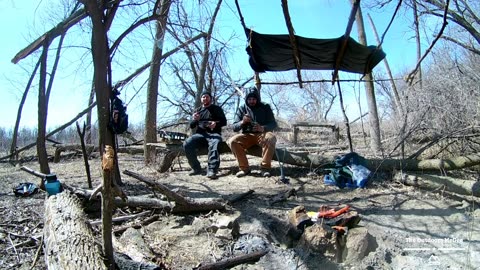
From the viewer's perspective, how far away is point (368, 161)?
18.5 ft

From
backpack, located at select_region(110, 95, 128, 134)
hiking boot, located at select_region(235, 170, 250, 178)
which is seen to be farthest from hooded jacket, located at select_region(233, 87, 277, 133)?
backpack, located at select_region(110, 95, 128, 134)

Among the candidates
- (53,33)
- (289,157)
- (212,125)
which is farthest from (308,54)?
(53,33)

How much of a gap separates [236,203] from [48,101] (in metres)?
3.15

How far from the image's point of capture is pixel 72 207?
3004 millimetres

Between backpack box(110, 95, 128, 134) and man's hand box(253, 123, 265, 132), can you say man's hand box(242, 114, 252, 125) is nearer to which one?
man's hand box(253, 123, 265, 132)

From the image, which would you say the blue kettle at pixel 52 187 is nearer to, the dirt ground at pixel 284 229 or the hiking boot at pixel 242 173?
the dirt ground at pixel 284 229

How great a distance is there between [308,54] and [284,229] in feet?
8.91

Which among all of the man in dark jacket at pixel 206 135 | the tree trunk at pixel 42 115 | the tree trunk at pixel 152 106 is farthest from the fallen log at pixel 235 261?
the tree trunk at pixel 152 106

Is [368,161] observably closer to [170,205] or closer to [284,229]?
[284,229]

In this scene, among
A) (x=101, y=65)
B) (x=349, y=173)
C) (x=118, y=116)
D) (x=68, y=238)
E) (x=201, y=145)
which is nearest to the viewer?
(x=68, y=238)

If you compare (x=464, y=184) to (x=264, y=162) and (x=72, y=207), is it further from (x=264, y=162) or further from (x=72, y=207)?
(x=72, y=207)

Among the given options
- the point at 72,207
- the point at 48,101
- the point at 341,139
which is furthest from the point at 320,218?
Result: the point at 341,139

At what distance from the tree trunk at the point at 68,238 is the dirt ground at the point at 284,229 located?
0.31 metres

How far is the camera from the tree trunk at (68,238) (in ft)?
7.17
